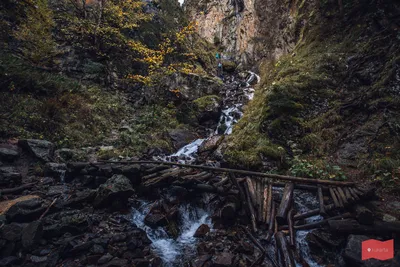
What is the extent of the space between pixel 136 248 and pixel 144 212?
157cm

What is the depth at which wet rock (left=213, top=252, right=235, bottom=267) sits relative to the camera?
4320 mm

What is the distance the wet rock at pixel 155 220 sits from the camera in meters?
5.79

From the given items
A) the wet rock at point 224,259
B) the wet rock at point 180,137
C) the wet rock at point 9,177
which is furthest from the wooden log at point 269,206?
the wet rock at point 9,177

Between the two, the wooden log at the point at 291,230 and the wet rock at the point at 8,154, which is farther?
the wet rock at the point at 8,154

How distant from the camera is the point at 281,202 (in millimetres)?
5410

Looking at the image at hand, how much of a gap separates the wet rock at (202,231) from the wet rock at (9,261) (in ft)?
12.6

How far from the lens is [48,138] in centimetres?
1012

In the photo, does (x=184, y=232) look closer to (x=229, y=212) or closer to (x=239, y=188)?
(x=229, y=212)

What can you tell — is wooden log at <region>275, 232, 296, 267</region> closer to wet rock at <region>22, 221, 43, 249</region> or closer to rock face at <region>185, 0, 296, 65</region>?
A: wet rock at <region>22, 221, 43, 249</region>

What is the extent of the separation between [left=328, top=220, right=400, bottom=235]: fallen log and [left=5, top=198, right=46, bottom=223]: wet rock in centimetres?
723

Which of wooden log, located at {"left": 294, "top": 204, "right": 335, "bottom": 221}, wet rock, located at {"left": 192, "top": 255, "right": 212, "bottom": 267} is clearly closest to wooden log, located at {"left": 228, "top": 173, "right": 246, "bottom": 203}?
wooden log, located at {"left": 294, "top": 204, "right": 335, "bottom": 221}

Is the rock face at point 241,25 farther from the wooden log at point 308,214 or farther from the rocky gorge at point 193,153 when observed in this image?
the wooden log at point 308,214

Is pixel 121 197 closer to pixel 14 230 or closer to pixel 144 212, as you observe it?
pixel 144 212

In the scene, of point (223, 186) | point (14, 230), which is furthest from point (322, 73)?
point (14, 230)
